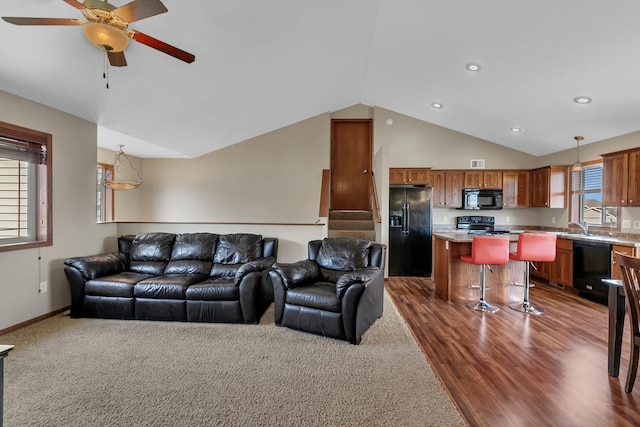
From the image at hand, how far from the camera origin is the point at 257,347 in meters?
2.86

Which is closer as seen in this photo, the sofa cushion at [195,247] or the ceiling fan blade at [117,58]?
the ceiling fan blade at [117,58]

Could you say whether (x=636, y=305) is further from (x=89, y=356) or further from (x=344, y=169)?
(x=344, y=169)

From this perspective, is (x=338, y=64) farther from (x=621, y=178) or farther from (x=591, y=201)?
(x=591, y=201)

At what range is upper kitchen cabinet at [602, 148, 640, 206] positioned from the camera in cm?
415

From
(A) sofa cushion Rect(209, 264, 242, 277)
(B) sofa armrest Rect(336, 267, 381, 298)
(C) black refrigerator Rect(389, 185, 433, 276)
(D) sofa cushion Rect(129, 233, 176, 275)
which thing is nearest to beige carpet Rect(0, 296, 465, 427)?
(B) sofa armrest Rect(336, 267, 381, 298)

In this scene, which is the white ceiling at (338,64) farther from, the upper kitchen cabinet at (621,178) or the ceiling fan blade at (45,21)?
the upper kitchen cabinet at (621,178)

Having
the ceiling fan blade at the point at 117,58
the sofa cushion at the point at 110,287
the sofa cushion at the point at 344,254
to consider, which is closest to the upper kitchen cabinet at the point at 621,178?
the sofa cushion at the point at 344,254

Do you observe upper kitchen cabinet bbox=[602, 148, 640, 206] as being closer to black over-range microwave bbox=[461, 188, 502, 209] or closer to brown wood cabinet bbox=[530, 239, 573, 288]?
brown wood cabinet bbox=[530, 239, 573, 288]

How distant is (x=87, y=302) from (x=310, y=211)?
4.22 m

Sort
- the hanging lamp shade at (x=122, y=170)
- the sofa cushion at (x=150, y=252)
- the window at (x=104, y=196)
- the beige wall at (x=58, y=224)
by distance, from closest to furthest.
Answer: the beige wall at (x=58, y=224) < the sofa cushion at (x=150, y=252) < the window at (x=104, y=196) < the hanging lamp shade at (x=122, y=170)

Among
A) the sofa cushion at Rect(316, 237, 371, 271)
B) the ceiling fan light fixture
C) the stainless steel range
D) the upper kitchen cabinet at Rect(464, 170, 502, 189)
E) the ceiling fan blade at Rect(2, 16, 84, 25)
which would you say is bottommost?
the sofa cushion at Rect(316, 237, 371, 271)

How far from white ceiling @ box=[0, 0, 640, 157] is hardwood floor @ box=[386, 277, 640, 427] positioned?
9.40 ft

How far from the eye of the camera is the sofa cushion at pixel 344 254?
3.66 metres

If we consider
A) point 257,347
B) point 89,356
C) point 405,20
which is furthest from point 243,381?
point 405,20
